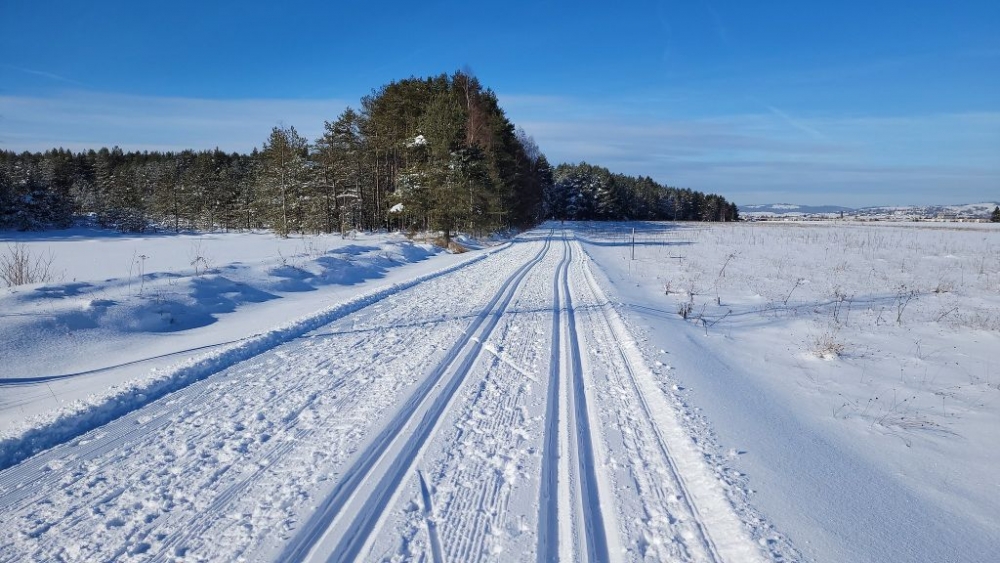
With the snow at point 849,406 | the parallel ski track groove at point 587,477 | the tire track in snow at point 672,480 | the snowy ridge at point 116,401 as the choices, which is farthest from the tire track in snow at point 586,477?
the snowy ridge at point 116,401

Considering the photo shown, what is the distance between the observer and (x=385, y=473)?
3.27 m

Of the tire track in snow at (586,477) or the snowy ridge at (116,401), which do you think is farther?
the snowy ridge at (116,401)

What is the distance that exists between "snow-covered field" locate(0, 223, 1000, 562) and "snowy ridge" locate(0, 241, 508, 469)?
1.0 inches

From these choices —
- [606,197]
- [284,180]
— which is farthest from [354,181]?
[606,197]

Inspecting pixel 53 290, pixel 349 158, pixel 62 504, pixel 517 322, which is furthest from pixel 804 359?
pixel 349 158

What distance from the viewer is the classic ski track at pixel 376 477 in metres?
2.58

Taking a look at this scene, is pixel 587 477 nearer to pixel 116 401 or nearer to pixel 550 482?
pixel 550 482

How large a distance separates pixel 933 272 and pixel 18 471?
22.9 metres

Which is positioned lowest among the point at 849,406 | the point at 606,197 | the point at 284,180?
the point at 849,406

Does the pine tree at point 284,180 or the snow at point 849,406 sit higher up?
the pine tree at point 284,180

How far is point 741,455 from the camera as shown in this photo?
3.65 m

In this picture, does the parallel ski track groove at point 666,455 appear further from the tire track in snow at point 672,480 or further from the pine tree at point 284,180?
the pine tree at point 284,180

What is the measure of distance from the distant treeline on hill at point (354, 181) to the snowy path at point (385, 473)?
2042 cm

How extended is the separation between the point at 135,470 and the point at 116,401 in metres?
1.41
